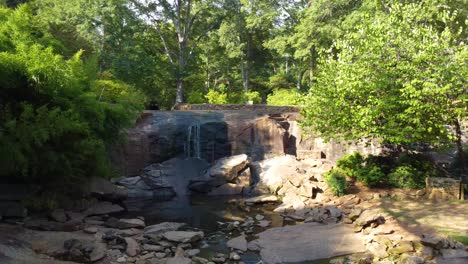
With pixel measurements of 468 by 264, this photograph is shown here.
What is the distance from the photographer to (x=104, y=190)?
13984 millimetres

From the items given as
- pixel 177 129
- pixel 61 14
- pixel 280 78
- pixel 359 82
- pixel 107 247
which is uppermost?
pixel 61 14

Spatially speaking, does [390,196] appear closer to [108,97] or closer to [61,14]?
[108,97]

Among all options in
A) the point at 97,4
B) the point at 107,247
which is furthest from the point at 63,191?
the point at 97,4

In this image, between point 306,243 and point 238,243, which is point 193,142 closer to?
point 238,243

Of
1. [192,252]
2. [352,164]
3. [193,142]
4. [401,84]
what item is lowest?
[192,252]

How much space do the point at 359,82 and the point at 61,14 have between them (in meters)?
25.6

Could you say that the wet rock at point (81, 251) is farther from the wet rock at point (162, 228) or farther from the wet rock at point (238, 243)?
the wet rock at point (238, 243)

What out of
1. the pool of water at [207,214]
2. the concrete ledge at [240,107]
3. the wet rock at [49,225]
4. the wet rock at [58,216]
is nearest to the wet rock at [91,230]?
the wet rock at [49,225]

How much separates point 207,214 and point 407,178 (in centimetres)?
749

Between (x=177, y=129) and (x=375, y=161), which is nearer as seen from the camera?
(x=375, y=161)

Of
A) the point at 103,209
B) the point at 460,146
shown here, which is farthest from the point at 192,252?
the point at 460,146

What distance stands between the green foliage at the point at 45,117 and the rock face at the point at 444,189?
1088 centimetres

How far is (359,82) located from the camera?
42.3 ft

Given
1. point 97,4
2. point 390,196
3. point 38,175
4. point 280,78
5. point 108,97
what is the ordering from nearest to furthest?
point 38,175 < point 390,196 < point 108,97 < point 97,4 < point 280,78
